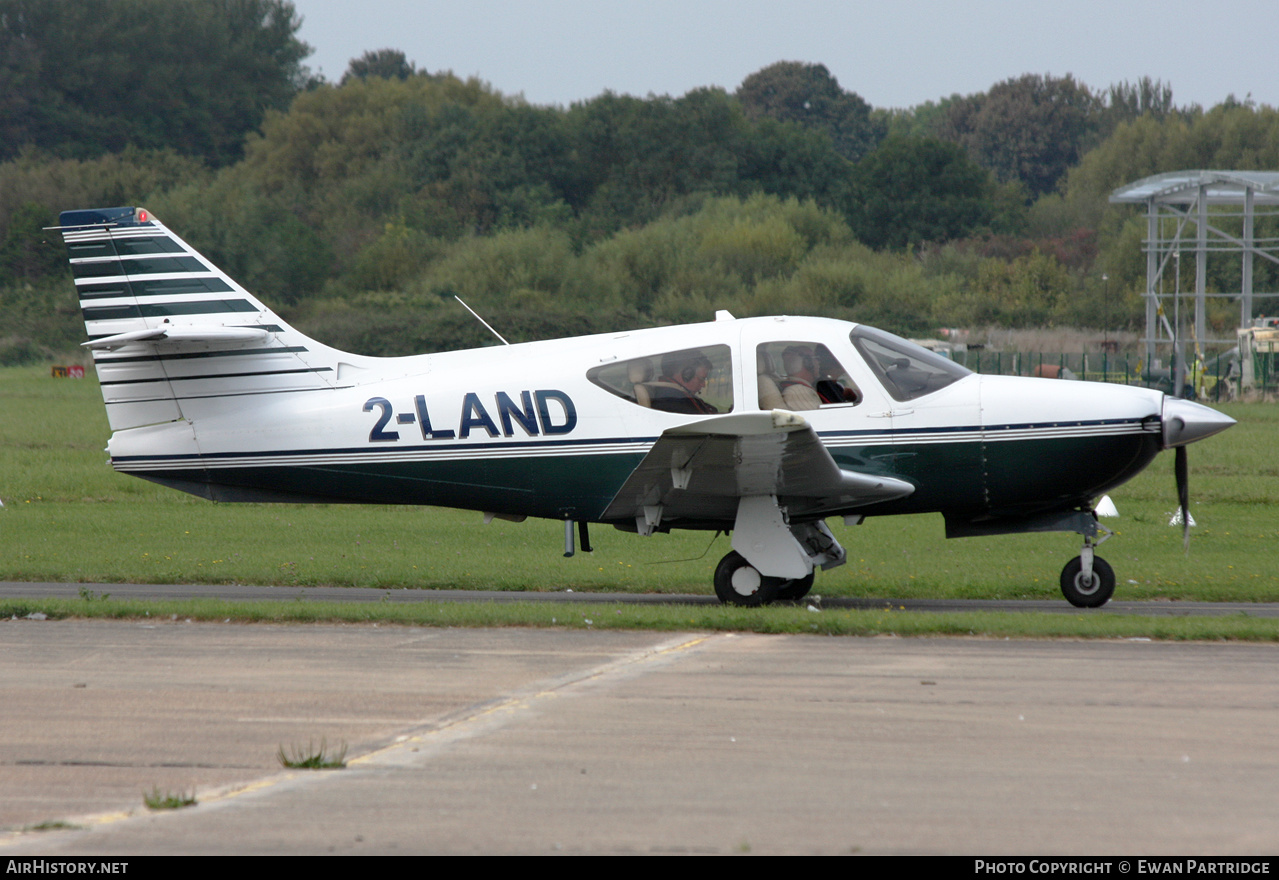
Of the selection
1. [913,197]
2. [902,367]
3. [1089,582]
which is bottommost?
[1089,582]

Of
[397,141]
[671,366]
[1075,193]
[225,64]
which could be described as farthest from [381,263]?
[671,366]

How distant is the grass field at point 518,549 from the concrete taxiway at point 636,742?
314 centimetres

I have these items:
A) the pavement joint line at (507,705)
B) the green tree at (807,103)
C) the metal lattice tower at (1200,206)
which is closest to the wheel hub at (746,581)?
the pavement joint line at (507,705)

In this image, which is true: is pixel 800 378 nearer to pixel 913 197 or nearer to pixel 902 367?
pixel 902 367

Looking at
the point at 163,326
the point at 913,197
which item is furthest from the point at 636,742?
the point at 913,197

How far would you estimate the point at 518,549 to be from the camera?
49.8 feet

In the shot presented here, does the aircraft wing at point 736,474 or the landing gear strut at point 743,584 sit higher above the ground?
the aircraft wing at point 736,474

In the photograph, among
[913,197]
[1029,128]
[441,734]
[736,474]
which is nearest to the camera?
[441,734]

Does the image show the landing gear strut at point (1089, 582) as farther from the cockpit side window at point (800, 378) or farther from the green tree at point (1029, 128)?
the green tree at point (1029, 128)

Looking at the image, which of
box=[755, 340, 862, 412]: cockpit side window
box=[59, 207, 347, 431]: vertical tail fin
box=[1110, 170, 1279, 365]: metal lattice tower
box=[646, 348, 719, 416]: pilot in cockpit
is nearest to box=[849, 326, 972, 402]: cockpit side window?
box=[755, 340, 862, 412]: cockpit side window

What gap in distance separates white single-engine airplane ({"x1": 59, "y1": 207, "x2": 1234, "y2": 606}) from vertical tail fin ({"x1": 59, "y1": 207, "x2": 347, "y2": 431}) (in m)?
0.02

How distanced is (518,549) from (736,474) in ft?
17.2

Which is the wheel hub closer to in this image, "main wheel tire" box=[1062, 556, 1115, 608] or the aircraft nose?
"main wheel tire" box=[1062, 556, 1115, 608]

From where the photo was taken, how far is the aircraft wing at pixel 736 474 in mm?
9797
